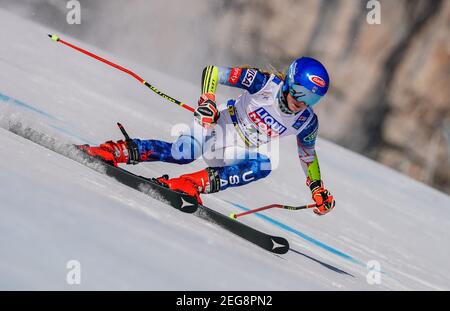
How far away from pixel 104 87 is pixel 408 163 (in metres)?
11.0

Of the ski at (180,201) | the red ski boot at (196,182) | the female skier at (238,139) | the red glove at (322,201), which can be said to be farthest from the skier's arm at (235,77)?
the red glove at (322,201)

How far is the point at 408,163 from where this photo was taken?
69.5 ft

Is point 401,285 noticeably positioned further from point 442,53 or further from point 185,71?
point 185,71

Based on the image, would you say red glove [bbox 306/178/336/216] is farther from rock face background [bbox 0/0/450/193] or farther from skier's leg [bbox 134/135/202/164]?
rock face background [bbox 0/0/450/193]

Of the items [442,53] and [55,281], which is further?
[442,53]

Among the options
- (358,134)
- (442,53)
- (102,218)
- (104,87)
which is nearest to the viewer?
(102,218)

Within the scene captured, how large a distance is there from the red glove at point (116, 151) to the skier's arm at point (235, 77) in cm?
87

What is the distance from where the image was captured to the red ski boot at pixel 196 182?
20.1 ft

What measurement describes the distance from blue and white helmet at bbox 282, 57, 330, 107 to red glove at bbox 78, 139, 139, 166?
1543 millimetres

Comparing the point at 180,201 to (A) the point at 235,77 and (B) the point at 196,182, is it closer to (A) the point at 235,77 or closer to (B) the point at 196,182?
(B) the point at 196,182

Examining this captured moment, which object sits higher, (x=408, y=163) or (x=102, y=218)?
(x=408, y=163)

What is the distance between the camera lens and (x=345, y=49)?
22.2 metres

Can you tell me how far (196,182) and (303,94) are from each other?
4.10 feet

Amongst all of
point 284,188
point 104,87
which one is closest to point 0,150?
point 284,188
